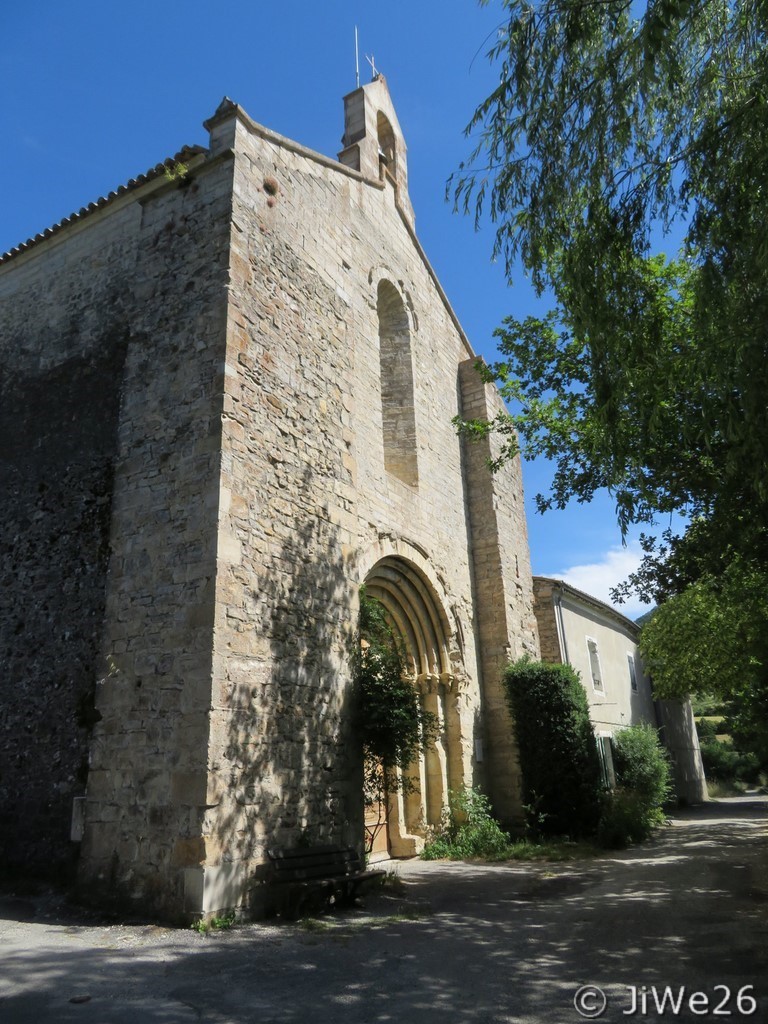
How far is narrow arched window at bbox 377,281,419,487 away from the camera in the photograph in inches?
447

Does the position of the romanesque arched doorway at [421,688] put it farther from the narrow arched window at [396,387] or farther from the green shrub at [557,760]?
the narrow arched window at [396,387]

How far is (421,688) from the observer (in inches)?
412

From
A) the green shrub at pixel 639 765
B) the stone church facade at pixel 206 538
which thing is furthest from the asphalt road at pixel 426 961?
the green shrub at pixel 639 765

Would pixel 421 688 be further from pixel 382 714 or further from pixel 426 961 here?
pixel 426 961

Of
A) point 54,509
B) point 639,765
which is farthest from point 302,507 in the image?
point 639,765

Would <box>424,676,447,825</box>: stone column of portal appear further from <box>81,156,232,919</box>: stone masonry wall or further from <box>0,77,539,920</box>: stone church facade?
<box>81,156,232,919</box>: stone masonry wall

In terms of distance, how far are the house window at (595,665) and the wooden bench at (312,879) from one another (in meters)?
11.8

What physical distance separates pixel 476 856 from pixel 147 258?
8408 millimetres

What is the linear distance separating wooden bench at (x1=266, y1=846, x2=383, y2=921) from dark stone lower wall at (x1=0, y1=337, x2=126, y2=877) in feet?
6.03

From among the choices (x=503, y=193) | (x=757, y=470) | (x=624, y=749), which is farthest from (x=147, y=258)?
(x=624, y=749)

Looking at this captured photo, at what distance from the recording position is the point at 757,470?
5.59 m

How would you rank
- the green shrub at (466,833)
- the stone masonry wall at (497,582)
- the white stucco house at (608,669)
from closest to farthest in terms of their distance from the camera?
1. the green shrub at (466,833)
2. the stone masonry wall at (497,582)
3. the white stucco house at (608,669)

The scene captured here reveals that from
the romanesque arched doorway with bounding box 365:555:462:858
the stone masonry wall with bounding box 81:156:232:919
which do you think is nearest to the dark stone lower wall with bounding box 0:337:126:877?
the stone masonry wall with bounding box 81:156:232:919

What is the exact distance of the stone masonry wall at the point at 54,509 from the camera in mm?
6948
